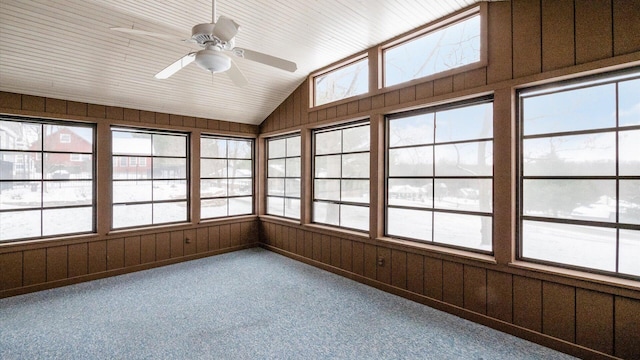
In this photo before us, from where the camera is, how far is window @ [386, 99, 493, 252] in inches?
118

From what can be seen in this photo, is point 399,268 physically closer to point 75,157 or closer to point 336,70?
point 336,70

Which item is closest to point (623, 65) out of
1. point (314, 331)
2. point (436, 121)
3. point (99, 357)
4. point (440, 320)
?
point (436, 121)

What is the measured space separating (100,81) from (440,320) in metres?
4.76

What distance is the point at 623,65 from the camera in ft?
7.19

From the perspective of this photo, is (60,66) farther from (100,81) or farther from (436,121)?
(436,121)

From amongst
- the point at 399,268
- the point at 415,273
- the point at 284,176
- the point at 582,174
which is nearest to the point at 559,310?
the point at 582,174

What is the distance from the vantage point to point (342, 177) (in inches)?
171

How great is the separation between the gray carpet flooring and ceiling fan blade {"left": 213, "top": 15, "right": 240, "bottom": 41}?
2363 millimetres

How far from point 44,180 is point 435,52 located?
505 cm

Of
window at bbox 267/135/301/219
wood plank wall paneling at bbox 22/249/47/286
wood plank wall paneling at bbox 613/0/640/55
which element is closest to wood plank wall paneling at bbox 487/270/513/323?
wood plank wall paneling at bbox 613/0/640/55

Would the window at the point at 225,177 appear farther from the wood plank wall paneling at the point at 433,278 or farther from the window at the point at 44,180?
the wood plank wall paneling at the point at 433,278

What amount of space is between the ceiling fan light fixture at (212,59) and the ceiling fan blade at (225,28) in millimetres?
144

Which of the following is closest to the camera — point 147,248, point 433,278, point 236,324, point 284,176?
point 236,324

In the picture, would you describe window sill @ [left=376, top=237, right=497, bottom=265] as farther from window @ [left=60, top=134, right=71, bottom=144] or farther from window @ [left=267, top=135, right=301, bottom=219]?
window @ [left=60, top=134, right=71, bottom=144]
